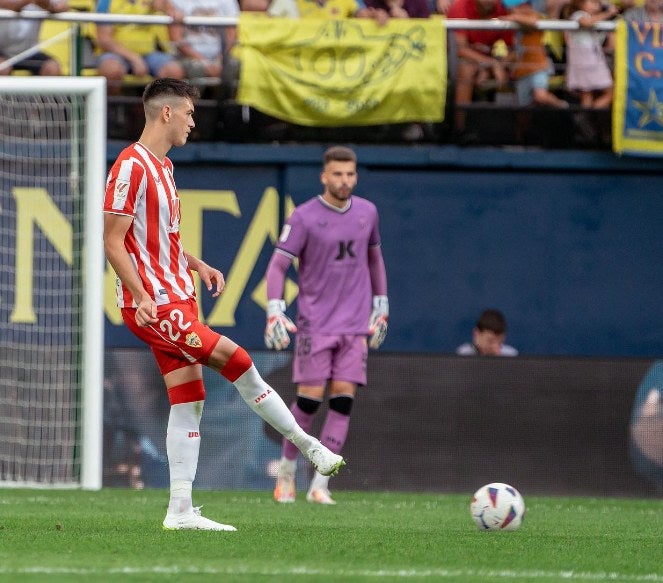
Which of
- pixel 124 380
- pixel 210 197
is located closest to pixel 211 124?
pixel 210 197

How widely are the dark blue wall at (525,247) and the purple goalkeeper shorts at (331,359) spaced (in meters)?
3.59

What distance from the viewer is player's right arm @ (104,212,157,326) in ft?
21.2

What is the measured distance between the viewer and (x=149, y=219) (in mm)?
6660

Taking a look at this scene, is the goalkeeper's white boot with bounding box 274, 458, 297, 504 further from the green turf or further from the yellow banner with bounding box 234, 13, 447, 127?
the yellow banner with bounding box 234, 13, 447, 127

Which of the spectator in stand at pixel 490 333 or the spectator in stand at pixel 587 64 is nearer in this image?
the spectator in stand at pixel 490 333

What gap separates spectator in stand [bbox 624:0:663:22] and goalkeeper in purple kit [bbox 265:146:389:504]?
4.84m

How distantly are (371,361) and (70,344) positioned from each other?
2.16m

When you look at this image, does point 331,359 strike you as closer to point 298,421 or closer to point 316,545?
point 298,421

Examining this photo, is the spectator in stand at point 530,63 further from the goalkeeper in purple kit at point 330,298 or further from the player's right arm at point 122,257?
the player's right arm at point 122,257

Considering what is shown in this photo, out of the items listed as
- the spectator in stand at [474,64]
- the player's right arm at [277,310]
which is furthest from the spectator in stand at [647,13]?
the player's right arm at [277,310]

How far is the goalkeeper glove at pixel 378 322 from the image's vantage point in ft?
32.2

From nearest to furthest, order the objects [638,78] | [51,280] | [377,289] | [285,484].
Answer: [285,484]
[377,289]
[51,280]
[638,78]

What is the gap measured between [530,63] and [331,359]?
14.8ft

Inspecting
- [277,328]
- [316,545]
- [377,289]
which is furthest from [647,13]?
[316,545]
